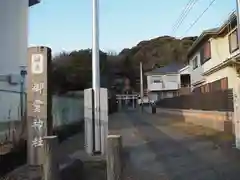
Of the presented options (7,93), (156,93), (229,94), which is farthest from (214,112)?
(156,93)

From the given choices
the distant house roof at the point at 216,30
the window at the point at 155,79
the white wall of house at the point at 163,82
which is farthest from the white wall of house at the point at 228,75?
the window at the point at 155,79

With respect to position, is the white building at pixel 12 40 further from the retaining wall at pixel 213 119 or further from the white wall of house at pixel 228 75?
the white wall of house at pixel 228 75

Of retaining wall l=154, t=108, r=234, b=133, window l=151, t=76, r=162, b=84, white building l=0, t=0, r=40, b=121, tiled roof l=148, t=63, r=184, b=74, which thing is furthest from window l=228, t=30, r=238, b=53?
window l=151, t=76, r=162, b=84

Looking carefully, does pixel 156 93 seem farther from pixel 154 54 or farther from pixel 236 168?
pixel 236 168

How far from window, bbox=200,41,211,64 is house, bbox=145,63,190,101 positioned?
31.7m

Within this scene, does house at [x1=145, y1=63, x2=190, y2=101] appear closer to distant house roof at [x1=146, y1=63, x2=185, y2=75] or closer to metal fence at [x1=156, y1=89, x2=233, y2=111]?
distant house roof at [x1=146, y1=63, x2=185, y2=75]

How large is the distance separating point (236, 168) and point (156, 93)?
5973cm

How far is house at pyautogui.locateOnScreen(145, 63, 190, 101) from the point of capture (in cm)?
6222

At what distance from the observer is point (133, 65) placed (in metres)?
69.2

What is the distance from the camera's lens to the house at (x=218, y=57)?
1994 centimetres

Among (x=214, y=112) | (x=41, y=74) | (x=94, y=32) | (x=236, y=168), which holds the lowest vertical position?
(x=236, y=168)

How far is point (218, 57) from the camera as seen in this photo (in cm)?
2427

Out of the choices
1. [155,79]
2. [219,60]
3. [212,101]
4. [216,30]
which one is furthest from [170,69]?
[212,101]

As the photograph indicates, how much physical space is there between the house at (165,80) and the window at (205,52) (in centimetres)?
3173
